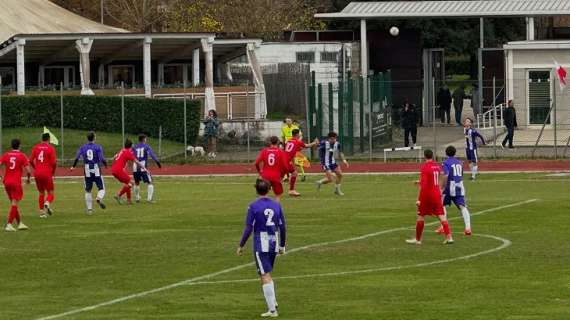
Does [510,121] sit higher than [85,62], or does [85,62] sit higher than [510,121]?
[85,62]

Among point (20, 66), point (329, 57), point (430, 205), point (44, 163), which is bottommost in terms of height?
point (430, 205)

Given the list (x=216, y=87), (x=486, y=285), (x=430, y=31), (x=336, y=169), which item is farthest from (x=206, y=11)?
(x=486, y=285)

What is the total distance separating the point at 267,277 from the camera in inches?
739

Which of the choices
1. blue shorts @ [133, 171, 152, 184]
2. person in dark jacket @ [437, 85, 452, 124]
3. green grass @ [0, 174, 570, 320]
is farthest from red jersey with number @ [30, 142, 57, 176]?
person in dark jacket @ [437, 85, 452, 124]

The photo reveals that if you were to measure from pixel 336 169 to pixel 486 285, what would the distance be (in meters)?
17.6

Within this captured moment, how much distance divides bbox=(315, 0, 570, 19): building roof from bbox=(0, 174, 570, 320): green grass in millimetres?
28211

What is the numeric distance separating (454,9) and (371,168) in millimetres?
19321

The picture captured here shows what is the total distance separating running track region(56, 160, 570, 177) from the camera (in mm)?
49750

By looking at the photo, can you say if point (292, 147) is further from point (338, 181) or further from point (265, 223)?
point (265, 223)

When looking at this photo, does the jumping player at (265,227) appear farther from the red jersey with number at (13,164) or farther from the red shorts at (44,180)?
the red shorts at (44,180)

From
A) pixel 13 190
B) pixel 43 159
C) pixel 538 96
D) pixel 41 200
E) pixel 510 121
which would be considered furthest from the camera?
pixel 538 96

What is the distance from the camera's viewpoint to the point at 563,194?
3844cm

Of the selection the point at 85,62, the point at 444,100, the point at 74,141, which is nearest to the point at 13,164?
the point at 74,141

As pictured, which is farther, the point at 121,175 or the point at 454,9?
the point at 454,9
